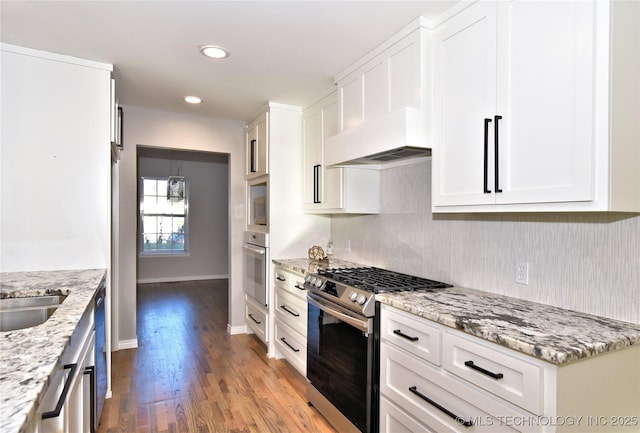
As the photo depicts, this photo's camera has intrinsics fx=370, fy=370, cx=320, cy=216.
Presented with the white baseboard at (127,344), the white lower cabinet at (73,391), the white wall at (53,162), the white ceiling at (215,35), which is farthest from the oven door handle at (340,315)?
the white baseboard at (127,344)

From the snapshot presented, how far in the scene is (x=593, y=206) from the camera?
1.27 metres

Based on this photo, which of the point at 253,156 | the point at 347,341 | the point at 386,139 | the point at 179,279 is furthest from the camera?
the point at 179,279

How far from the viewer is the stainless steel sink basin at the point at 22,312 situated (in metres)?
1.81

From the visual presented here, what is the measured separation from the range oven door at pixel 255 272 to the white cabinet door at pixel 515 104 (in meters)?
2.08

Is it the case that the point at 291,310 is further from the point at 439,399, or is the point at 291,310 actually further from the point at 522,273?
the point at 522,273

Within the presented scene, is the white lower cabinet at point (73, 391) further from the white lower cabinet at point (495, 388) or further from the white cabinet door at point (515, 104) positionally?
the white cabinet door at point (515, 104)

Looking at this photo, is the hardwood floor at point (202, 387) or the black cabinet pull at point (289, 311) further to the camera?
the black cabinet pull at point (289, 311)

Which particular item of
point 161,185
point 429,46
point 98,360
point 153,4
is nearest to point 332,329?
A: point 98,360

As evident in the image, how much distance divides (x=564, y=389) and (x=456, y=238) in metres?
1.16

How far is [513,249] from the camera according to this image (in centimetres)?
190

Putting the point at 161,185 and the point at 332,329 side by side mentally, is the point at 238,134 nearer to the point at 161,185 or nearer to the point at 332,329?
the point at 332,329

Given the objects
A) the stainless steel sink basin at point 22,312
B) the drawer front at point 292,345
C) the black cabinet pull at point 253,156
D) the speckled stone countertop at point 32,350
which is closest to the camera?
the speckled stone countertop at point 32,350

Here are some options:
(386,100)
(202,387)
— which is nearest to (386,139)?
(386,100)

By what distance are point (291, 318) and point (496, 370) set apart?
2022 mm
